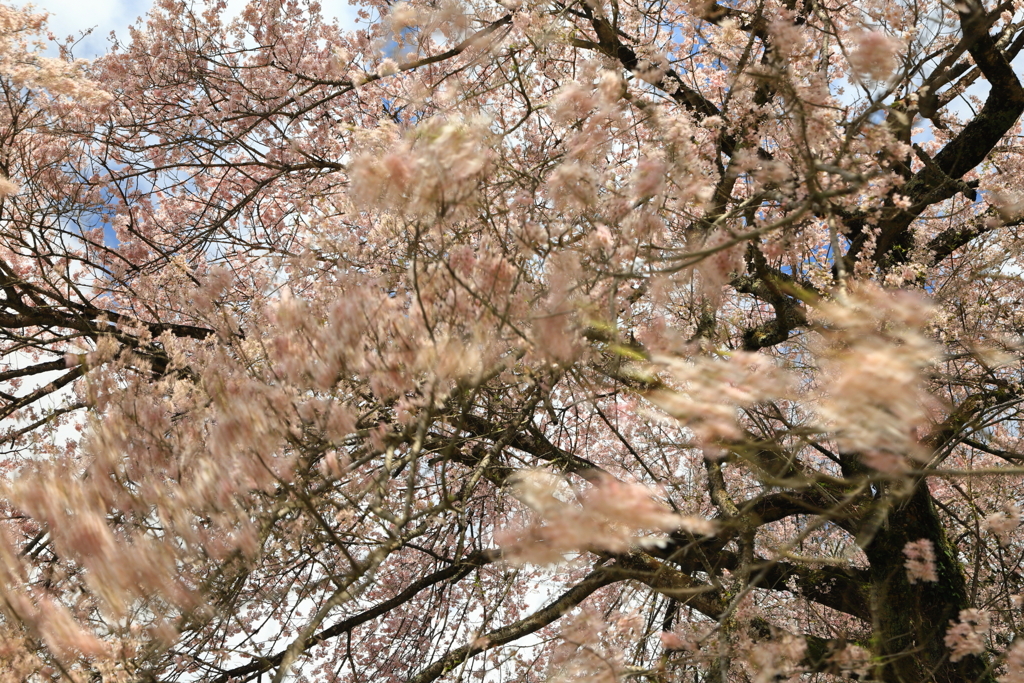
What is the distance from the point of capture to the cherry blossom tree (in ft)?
6.33

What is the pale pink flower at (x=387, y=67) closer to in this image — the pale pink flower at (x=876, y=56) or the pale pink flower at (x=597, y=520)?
the pale pink flower at (x=876, y=56)

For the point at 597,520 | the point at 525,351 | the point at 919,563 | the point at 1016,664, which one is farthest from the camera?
the point at 919,563

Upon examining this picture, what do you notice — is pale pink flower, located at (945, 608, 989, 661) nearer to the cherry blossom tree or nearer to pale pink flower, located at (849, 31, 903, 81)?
the cherry blossom tree

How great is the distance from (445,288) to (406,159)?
702 millimetres

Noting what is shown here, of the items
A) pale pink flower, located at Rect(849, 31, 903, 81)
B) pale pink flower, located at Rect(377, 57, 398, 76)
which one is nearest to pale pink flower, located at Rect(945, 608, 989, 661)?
pale pink flower, located at Rect(849, 31, 903, 81)

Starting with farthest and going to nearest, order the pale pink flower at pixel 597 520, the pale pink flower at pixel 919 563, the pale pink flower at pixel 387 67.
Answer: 1. the pale pink flower at pixel 387 67
2. the pale pink flower at pixel 919 563
3. the pale pink flower at pixel 597 520

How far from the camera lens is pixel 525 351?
2.63 metres

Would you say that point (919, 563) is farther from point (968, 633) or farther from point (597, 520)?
point (597, 520)

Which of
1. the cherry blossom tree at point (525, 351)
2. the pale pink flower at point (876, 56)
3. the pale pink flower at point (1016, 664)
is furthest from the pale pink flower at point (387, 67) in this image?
the pale pink flower at point (1016, 664)

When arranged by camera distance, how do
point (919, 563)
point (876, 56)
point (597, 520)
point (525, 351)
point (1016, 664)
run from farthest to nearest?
point (919, 563), point (1016, 664), point (525, 351), point (876, 56), point (597, 520)

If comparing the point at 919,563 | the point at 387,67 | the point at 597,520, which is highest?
the point at 387,67

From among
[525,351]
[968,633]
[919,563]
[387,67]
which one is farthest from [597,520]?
[919,563]

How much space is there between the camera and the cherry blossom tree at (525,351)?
1930 millimetres

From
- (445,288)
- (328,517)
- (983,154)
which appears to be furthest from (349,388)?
(983,154)
